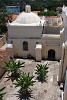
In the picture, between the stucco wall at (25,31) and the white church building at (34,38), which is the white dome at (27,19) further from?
the stucco wall at (25,31)

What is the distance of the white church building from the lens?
2689 cm

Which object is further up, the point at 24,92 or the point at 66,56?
the point at 66,56

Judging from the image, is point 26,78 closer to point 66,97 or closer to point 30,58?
point 66,97

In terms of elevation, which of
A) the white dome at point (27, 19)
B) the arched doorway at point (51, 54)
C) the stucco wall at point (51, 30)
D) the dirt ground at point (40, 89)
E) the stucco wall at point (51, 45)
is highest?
the white dome at point (27, 19)

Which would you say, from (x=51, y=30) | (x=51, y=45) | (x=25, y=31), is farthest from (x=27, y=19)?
(x=51, y=45)

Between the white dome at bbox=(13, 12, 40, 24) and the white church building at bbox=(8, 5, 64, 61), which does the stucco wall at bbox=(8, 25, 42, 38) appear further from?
the white dome at bbox=(13, 12, 40, 24)

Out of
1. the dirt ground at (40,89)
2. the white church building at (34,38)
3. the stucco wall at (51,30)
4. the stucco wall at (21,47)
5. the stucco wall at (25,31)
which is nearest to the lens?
the dirt ground at (40,89)

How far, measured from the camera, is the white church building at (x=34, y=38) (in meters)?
26.9

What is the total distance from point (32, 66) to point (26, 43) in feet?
11.8

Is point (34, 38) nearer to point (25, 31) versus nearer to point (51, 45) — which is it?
point (25, 31)

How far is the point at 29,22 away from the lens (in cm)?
2803

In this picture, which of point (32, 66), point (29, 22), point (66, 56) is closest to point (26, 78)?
point (66, 56)

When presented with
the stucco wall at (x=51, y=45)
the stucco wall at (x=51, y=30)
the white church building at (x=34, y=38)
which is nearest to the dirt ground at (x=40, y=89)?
the stucco wall at (x=51, y=45)

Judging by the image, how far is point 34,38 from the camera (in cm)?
2736
